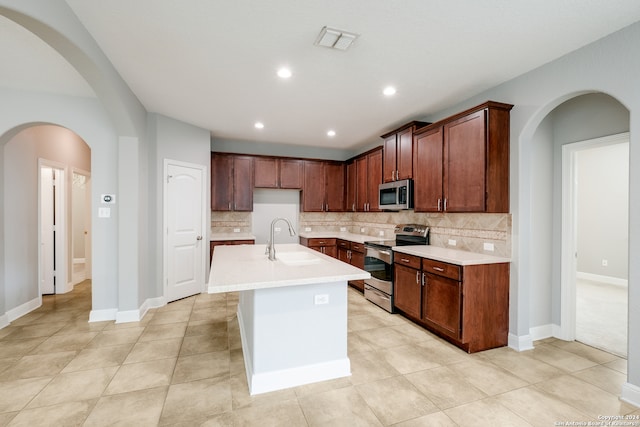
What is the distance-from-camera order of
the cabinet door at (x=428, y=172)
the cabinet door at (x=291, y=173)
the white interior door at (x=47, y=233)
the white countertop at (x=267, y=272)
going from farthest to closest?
1. the cabinet door at (x=291, y=173)
2. the white interior door at (x=47, y=233)
3. the cabinet door at (x=428, y=172)
4. the white countertop at (x=267, y=272)

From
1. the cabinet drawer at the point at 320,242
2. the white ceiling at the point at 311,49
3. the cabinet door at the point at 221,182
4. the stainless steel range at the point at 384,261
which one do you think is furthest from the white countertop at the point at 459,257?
the cabinet door at the point at 221,182

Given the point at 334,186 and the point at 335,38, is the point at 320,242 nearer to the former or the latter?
the point at 334,186

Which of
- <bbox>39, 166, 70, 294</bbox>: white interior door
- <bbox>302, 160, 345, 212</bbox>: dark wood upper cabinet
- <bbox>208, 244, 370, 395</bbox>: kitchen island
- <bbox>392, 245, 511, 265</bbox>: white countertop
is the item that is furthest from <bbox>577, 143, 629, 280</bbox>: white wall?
<bbox>39, 166, 70, 294</bbox>: white interior door

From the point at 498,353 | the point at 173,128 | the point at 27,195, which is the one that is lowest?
the point at 498,353

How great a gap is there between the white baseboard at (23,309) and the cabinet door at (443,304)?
4862 mm

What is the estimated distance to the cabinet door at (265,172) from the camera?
18.0 ft

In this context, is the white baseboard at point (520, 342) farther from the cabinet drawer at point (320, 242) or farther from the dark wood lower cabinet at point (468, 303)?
the cabinet drawer at point (320, 242)

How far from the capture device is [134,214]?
11.5ft

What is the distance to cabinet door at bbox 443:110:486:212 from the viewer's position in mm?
2869

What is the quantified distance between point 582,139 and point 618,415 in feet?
7.84

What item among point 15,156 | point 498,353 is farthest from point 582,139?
point 15,156

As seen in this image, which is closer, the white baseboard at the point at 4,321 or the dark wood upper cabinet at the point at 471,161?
the dark wood upper cabinet at the point at 471,161

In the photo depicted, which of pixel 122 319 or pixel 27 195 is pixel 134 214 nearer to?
pixel 122 319

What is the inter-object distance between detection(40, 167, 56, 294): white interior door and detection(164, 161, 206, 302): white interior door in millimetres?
2054
